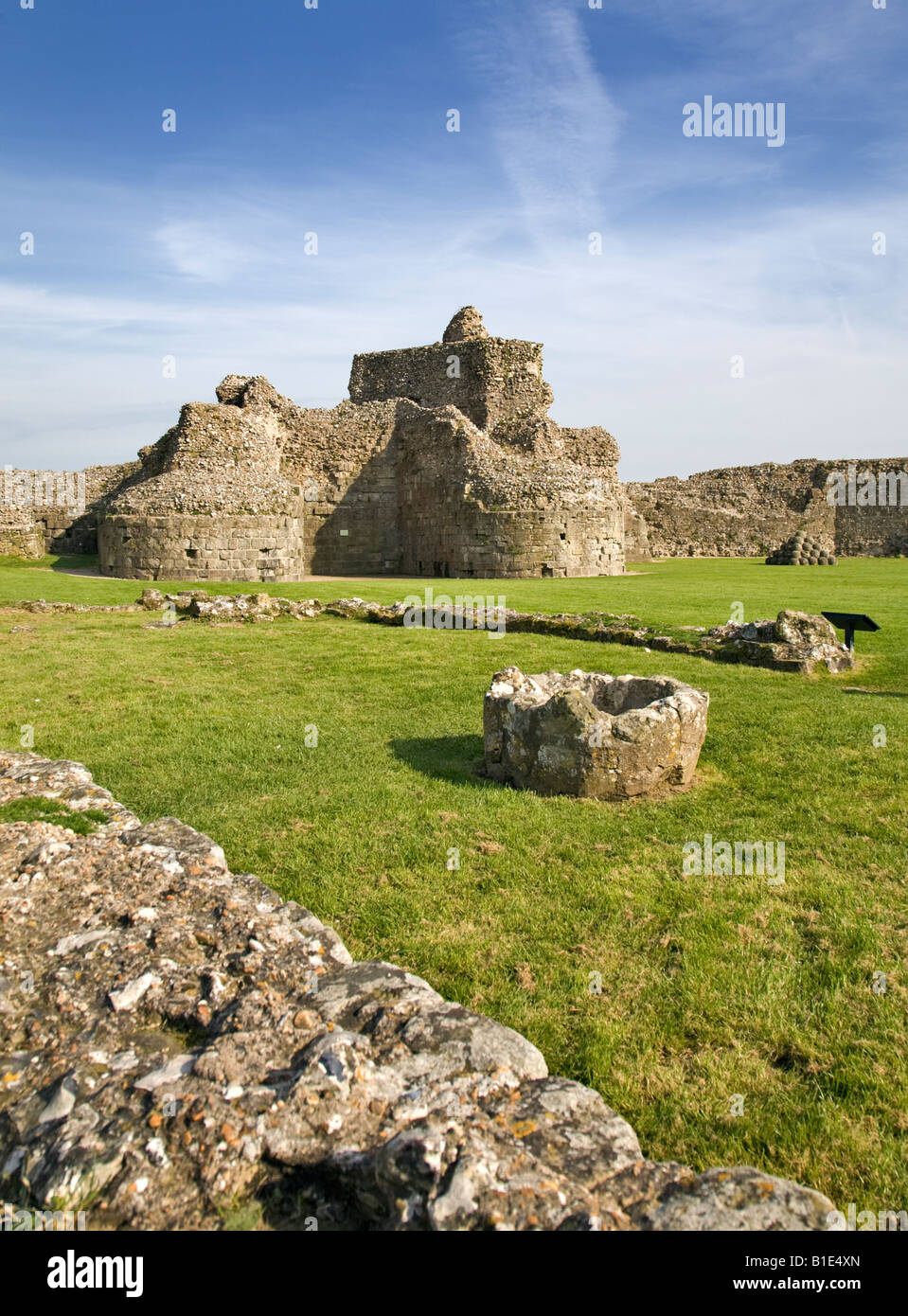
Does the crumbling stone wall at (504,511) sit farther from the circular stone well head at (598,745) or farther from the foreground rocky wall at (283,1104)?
the foreground rocky wall at (283,1104)

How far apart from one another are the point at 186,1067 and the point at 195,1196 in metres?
0.48

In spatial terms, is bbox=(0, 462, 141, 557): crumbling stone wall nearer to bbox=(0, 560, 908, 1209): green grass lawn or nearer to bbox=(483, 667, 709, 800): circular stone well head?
bbox=(0, 560, 908, 1209): green grass lawn

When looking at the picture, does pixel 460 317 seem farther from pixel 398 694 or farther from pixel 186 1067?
pixel 186 1067

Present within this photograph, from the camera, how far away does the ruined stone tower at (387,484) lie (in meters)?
25.4

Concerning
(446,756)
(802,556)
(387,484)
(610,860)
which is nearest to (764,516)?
(802,556)

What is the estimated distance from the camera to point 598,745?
632cm

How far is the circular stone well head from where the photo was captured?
6.36m

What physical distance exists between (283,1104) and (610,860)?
10.6ft

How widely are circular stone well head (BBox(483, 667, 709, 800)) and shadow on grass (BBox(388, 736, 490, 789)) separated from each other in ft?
1.23

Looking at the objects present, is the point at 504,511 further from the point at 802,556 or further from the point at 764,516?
the point at 764,516

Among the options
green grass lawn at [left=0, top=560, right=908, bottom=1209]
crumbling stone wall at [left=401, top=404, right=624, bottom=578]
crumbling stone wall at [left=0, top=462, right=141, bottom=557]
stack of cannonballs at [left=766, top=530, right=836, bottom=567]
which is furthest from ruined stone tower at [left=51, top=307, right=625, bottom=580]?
green grass lawn at [left=0, top=560, right=908, bottom=1209]

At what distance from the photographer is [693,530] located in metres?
45.4

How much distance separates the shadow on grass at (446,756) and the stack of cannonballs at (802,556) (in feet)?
95.5
